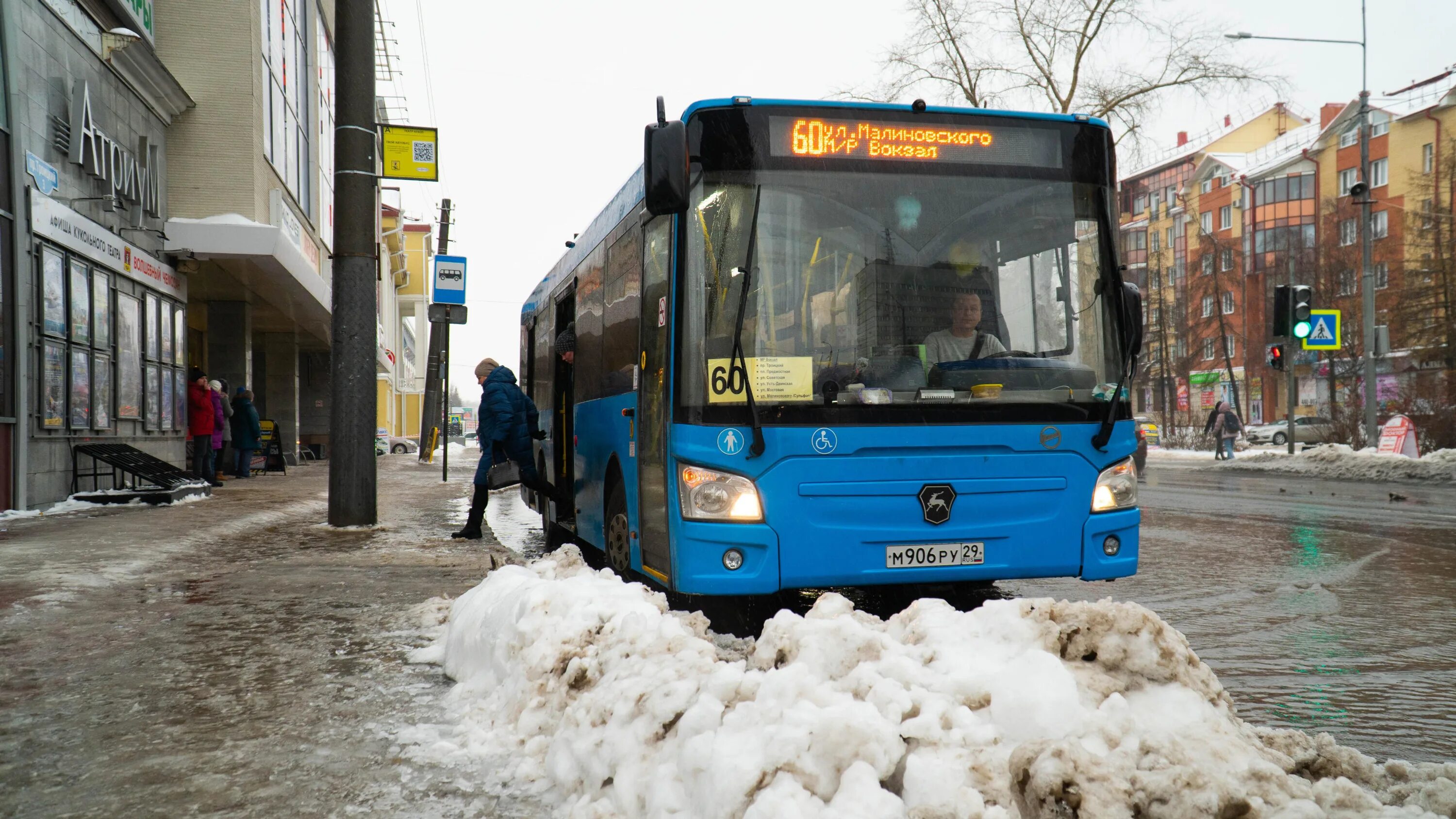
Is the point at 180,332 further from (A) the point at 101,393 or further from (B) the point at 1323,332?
(B) the point at 1323,332

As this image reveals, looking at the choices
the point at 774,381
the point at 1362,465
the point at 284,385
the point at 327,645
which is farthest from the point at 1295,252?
the point at 327,645

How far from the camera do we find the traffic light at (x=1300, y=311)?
77.8ft

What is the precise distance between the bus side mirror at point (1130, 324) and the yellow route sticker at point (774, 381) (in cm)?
192

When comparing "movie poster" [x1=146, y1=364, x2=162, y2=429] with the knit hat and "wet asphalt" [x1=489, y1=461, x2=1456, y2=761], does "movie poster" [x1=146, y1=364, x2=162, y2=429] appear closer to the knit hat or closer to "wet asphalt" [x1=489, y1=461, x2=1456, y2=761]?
"wet asphalt" [x1=489, y1=461, x2=1456, y2=761]

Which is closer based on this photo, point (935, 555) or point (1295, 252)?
point (935, 555)

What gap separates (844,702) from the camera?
130 inches

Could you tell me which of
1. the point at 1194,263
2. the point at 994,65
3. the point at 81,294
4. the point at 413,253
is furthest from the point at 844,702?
the point at 413,253

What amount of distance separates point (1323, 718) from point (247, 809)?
3.86m

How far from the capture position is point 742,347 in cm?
618

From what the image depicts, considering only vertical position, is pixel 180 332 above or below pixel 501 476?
above

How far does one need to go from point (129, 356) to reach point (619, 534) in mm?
12054

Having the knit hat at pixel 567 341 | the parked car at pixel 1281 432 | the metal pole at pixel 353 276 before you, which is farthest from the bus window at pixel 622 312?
the parked car at pixel 1281 432

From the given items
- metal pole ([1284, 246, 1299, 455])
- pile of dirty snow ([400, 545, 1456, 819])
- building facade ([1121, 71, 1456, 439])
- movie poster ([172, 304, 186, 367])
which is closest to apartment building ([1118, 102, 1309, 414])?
building facade ([1121, 71, 1456, 439])

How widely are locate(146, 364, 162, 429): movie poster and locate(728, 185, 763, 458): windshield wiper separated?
14.6 m
